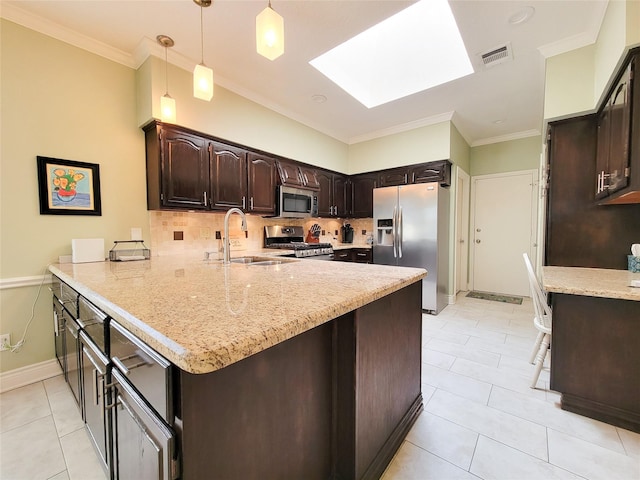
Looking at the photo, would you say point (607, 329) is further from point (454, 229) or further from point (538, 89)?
point (538, 89)

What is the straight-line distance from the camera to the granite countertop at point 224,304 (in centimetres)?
60

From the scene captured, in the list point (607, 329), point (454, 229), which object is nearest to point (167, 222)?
point (607, 329)

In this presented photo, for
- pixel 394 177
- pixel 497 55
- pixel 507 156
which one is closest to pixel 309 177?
pixel 394 177

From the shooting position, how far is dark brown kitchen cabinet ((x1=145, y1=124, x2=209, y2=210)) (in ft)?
8.24

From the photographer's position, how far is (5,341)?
206 cm

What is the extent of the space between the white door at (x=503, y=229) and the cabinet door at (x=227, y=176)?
4257 mm

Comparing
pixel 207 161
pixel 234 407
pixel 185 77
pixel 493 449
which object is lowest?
pixel 493 449

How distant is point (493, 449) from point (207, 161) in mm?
3197

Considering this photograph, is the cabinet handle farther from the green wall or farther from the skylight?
the green wall

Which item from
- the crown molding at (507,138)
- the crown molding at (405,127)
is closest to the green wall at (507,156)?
the crown molding at (507,138)

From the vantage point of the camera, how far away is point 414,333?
166 cm

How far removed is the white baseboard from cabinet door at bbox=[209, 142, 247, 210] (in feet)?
6.21

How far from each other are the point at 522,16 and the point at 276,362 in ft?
10.0

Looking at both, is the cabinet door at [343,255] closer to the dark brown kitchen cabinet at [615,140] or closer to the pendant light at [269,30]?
the dark brown kitchen cabinet at [615,140]
